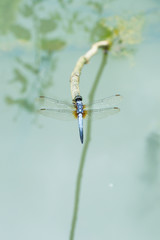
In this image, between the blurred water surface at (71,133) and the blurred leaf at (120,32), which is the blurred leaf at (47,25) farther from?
the blurred leaf at (120,32)

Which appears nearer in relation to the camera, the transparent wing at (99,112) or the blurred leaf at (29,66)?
the transparent wing at (99,112)

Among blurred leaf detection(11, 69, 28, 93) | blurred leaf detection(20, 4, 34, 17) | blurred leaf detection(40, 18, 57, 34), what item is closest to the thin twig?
blurred leaf detection(40, 18, 57, 34)

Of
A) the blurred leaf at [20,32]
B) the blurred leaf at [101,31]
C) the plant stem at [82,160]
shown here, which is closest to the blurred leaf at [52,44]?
the blurred leaf at [20,32]

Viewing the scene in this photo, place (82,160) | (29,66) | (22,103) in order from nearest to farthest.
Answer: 1. (82,160)
2. (22,103)
3. (29,66)

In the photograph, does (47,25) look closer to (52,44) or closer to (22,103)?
(52,44)

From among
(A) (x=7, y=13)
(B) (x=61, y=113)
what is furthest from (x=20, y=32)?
(B) (x=61, y=113)

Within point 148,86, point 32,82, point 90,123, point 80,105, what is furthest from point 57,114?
point 148,86

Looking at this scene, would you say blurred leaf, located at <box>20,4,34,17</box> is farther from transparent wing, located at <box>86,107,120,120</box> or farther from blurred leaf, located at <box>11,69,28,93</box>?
transparent wing, located at <box>86,107,120,120</box>

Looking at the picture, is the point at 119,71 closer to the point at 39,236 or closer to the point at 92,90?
the point at 92,90
